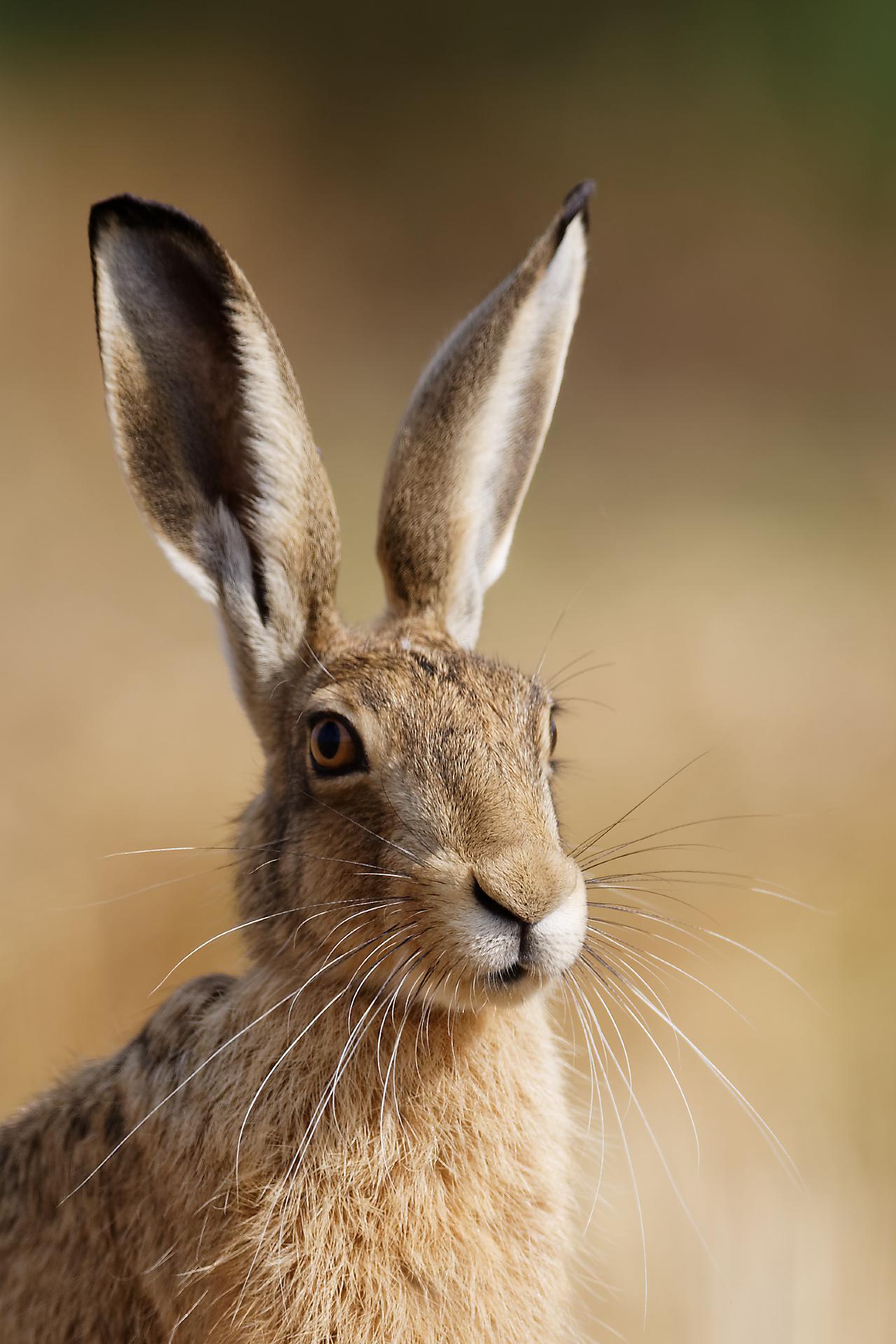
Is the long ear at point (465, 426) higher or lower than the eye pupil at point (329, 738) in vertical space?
higher

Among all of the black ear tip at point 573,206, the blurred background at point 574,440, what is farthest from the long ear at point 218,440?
the blurred background at point 574,440

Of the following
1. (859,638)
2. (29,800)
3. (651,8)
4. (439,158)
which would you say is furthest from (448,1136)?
(651,8)

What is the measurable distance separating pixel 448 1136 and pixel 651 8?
154 cm

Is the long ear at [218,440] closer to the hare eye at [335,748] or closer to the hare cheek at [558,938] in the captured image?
the hare eye at [335,748]

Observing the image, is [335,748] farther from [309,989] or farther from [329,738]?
[309,989]

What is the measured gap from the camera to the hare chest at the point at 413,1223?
2.20ft

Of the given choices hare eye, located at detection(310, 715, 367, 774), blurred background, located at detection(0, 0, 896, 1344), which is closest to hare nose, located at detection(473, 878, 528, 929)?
hare eye, located at detection(310, 715, 367, 774)

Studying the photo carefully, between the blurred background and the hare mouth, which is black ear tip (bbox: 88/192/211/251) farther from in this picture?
the blurred background

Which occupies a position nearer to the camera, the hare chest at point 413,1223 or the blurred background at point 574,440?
the hare chest at point 413,1223

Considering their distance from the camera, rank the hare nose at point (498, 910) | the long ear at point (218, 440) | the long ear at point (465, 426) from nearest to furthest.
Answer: the hare nose at point (498, 910), the long ear at point (218, 440), the long ear at point (465, 426)

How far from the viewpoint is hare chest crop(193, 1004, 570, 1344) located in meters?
0.67

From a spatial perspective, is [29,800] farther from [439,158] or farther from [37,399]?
[439,158]

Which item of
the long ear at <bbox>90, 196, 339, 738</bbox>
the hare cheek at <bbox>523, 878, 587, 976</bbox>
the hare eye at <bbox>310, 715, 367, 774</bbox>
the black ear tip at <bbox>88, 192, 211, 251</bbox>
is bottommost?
the hare cheek at <bbox>523, 878, 587, 976</bbox>

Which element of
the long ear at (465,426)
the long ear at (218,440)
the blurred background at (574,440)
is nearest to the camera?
the long ear at (218,440)
